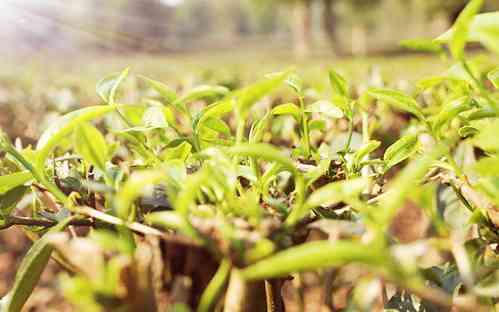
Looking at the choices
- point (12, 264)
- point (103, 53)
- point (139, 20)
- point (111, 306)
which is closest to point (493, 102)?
point (111, 306)

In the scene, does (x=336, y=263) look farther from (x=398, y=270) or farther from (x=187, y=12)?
(x=187, y=12)

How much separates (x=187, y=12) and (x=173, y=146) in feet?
170

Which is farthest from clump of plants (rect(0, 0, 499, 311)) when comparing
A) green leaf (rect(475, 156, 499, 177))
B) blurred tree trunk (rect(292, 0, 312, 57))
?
blurred tree trunk (rect(292, 0, 312, 57))

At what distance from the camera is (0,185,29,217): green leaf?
19.9 inches

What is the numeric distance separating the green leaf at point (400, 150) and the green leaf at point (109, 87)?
0.25m

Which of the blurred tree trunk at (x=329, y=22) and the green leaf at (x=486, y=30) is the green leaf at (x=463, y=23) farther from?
the blurred tree trunk at (x=329, y=22)

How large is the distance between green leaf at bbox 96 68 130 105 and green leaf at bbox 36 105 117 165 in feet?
0.23

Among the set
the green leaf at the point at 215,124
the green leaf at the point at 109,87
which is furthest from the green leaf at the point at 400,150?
the green leaf at the point at 109,87

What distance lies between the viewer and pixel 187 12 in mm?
50500

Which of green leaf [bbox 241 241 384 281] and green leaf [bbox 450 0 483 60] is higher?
green leaf [bbox 450 0 483 60]

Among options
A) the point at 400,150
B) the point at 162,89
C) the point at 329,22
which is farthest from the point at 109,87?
the point at 329,22

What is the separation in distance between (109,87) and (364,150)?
24cm

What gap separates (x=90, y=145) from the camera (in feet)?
1.32

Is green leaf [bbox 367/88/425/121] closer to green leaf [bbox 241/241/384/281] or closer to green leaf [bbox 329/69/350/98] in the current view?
green leaf [bbox 329/69/350/98]
